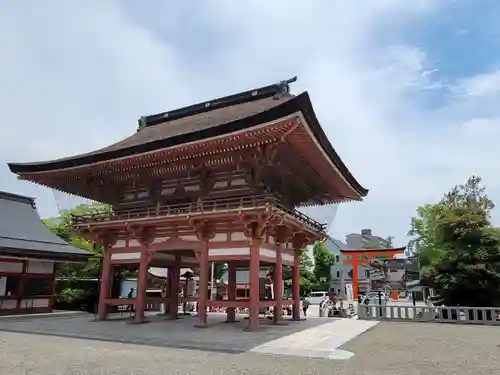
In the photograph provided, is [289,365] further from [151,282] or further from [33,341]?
[151,282]

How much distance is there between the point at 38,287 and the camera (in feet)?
66.2

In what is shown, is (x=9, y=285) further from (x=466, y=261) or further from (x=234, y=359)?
(x=466, y=261)

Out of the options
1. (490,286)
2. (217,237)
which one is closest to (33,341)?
(217,237)

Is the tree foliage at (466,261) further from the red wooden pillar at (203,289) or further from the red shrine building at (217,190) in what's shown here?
the red wooden pillar at (203,289)

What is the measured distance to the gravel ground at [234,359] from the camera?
279 inches

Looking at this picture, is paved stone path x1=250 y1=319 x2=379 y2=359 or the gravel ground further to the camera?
paved stone path x1=250 y1=319 x2=379 y2=359

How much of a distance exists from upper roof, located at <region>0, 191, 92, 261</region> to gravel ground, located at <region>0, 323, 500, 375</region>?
829 centimetres

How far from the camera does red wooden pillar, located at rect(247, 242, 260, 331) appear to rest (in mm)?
12984

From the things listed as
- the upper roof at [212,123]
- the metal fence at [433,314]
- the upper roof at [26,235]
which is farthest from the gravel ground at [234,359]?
the upper roof at [26,235]

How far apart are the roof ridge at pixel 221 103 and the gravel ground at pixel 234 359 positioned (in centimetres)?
1152

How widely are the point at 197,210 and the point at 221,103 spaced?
26.0 ft

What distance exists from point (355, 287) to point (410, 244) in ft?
51.7

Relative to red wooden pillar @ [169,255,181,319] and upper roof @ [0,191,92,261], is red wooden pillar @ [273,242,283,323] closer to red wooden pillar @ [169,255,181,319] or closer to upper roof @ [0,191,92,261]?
red wooden pillar @ [169,255,181,319]

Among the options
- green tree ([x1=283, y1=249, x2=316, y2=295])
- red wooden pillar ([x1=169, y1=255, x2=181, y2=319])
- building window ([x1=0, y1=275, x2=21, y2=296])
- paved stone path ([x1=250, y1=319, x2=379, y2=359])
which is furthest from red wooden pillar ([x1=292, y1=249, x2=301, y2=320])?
green tree ([x1=283, y1=249, x2=316, y2=295])
